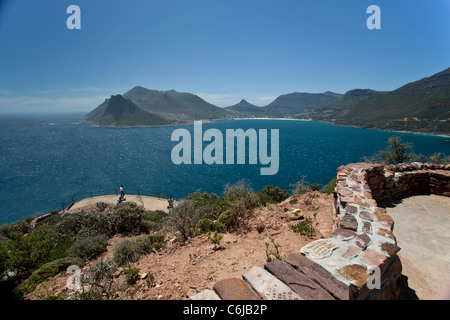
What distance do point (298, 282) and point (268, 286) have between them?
391 mm

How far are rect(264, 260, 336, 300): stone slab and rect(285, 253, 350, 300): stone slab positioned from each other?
0.06 meters

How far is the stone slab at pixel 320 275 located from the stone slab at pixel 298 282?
2.3 inches

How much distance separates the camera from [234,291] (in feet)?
8.45

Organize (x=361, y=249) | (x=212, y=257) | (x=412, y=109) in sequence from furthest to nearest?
1. (x=412, y=109)
2. (x=212, y=257)
3. (x=361, y=249)

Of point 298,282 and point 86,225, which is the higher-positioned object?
point 298,282

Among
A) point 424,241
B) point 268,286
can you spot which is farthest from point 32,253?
point 424,241

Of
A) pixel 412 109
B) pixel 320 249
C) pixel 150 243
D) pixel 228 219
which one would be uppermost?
pixel 412 109

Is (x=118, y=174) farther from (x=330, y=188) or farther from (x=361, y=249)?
(x=361, y=249)

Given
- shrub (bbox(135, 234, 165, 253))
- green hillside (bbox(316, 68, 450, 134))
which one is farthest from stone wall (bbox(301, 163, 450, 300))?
green hillside (bbox(316, 68, 450, 134))

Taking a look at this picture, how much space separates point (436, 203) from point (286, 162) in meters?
64.7

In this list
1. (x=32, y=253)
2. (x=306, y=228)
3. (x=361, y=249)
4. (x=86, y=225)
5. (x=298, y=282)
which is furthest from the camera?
(x=86, y=225)

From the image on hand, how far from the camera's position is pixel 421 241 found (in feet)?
15.3

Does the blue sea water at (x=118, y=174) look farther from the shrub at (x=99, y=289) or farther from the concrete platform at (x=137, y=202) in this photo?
the shrub at (x=99, y=289)

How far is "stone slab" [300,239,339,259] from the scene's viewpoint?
301 centimetres
